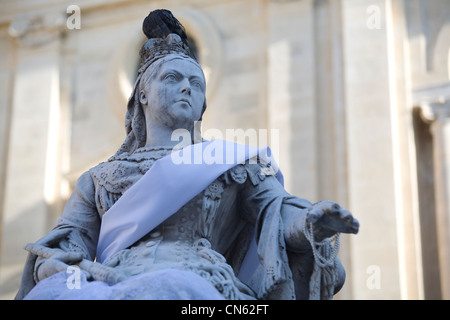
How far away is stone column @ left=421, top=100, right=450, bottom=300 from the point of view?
12.2m

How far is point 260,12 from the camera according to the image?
14383 mm

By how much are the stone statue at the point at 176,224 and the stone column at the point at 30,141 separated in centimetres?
974

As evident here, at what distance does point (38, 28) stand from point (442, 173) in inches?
249

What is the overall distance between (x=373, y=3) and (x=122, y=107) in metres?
3.65

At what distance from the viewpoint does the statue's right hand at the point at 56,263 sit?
161 inches

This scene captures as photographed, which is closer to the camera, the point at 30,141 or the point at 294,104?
the point at 294,104

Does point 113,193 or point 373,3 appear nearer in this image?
point 113,193

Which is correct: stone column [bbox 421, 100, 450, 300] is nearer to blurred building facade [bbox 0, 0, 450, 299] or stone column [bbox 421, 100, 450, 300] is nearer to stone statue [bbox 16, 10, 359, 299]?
blurred building facade [bbox 0, 0, 450, 299]

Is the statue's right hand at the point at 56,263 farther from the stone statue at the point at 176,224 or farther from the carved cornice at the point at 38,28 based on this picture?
the carved cornice at the point at 38,28

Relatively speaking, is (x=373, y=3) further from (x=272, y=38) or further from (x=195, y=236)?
(x=195, y=236)

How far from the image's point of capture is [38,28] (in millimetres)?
15500

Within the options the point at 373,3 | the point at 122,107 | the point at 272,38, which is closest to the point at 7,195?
the point at 122,107

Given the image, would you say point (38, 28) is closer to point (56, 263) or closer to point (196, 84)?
point (196, 84)

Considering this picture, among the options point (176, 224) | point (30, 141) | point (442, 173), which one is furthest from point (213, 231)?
point (30, 141)
